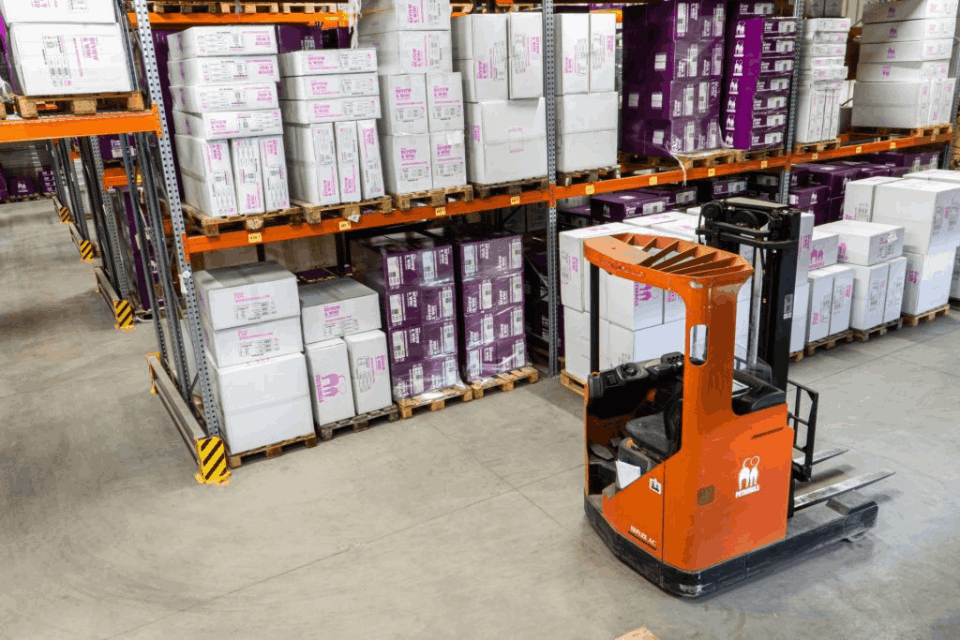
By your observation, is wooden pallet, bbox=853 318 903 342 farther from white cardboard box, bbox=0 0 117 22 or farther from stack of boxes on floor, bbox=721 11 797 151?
white cardboard box, bbox=0 0 117 22

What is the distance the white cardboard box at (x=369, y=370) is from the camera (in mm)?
5898

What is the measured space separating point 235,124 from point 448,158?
5.42 feet

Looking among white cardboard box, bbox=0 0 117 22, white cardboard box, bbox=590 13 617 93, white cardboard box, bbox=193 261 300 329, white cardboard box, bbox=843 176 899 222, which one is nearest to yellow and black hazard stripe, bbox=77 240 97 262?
white cardboard box, bbox=193 261 300 329

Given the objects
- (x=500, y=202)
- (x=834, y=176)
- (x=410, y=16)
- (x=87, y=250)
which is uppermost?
(x=410, y=16)

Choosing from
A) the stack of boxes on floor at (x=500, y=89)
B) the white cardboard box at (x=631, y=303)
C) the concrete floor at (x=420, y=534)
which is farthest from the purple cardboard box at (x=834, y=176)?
the white cardboard box at (x=631, y=303)

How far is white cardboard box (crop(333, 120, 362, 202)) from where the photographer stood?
540 cm

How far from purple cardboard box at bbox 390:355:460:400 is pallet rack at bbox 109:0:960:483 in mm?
1055

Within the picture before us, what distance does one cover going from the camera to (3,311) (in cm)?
1048

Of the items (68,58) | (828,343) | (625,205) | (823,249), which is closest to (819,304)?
(828,343)

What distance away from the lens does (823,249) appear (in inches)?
283

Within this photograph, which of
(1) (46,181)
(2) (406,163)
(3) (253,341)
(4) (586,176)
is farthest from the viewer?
(1) (46,181)

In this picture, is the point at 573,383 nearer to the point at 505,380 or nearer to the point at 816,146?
the point at 505,380

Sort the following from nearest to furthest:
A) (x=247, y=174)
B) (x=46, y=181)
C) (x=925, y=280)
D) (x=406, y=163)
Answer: (x=247, y=174), (x=406, y=163), (x=925, y=280), (x=46, y=181)

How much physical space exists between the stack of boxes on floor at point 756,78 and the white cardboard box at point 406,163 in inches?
133
